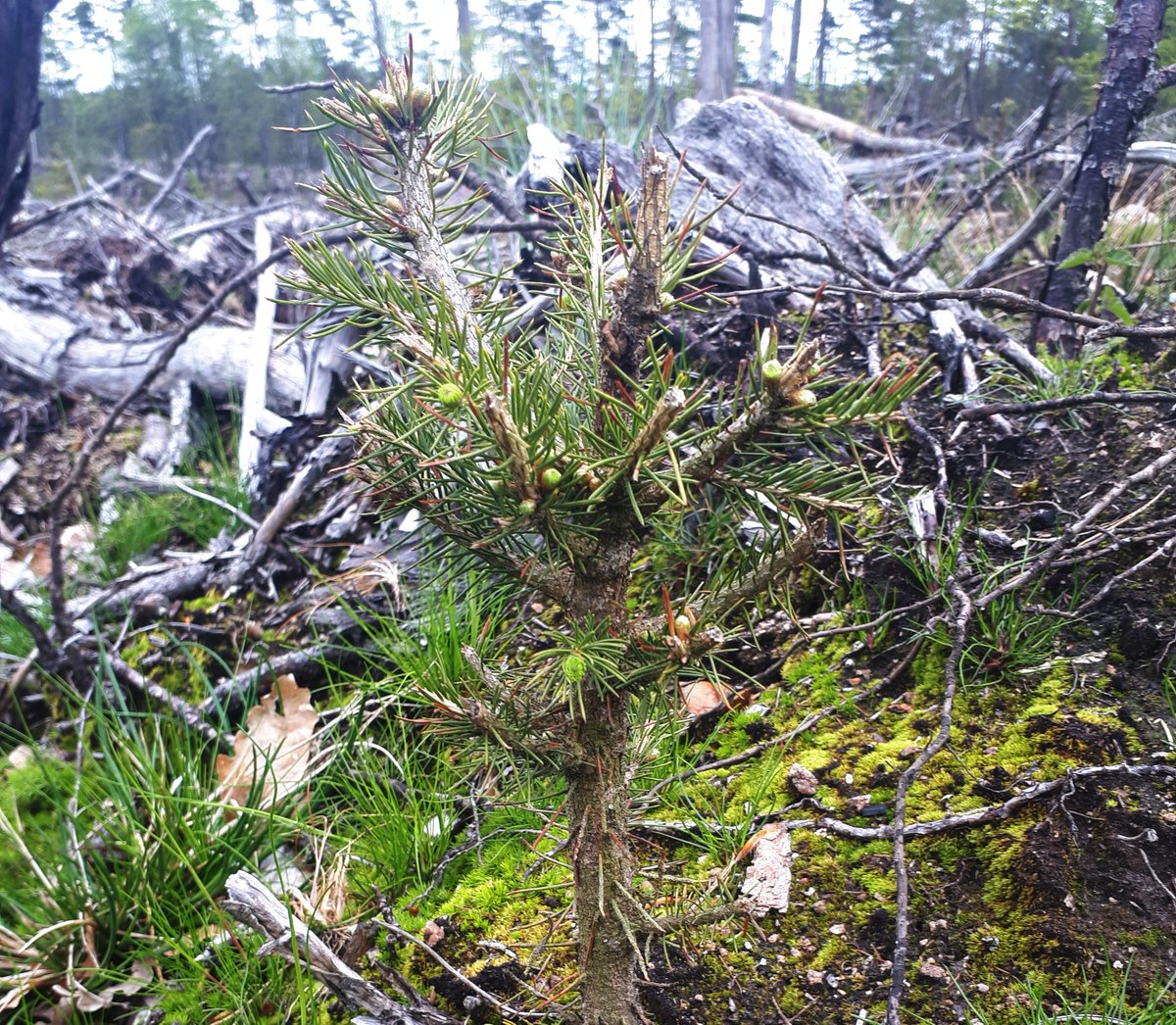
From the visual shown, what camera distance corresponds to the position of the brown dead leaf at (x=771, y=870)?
1512mm

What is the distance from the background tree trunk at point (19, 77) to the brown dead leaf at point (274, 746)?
4.05 meters

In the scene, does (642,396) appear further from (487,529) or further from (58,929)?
(58,929)

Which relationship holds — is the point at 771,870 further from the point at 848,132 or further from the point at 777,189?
the point at 848,132

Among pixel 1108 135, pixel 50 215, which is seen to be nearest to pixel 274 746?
pixel 1108 135

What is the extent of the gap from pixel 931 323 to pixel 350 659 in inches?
93.4

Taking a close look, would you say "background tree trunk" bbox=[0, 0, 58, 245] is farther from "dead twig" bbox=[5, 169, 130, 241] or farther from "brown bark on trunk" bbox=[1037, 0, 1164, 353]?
"brown bark on trunk" bbox=[1037, 0, 1164, 353]

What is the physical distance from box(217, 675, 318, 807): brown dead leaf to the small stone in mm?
1349

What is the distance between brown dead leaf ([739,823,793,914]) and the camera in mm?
1512

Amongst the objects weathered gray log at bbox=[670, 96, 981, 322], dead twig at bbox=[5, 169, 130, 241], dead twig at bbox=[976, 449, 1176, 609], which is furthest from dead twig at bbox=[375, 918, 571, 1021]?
dead twig at bbox=[5, 169, 130, 241]

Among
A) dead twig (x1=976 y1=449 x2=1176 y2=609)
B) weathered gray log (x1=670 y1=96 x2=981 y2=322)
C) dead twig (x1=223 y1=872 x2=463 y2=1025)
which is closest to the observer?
dead twig (x1=223 y1=872 x2=463 y2=1025)

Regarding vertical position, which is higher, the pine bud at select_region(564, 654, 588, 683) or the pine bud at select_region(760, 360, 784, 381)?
the pine bud at select_region(760, 360, 784, 381)

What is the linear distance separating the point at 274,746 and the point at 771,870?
5.25 feet

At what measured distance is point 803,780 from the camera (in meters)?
1.73

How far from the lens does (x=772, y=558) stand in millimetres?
1027
